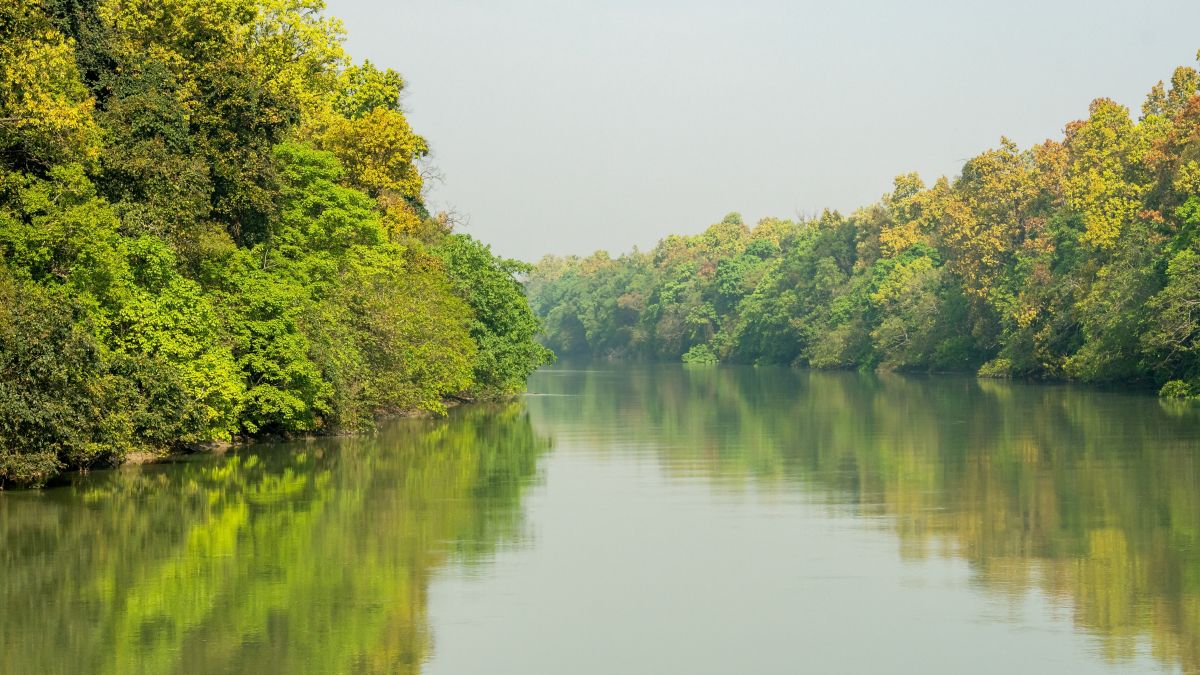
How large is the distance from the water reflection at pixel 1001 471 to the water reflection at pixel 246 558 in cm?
597

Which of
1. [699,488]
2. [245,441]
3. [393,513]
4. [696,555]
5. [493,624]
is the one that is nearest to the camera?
[493,624]

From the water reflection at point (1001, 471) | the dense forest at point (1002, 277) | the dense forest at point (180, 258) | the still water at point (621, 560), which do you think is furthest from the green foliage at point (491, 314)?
the dense forest at point (1002, 277)

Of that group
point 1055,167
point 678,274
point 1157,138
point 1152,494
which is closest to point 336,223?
point 1152,494

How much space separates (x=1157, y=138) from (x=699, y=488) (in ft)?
139

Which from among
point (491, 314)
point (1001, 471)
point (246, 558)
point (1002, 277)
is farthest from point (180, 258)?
point (1002, 277)

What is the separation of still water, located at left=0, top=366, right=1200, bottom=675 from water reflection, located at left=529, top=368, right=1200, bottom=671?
0.09 metres

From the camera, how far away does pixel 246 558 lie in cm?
1880

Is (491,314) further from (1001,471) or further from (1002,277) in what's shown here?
(1002,277)

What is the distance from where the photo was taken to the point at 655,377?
92312 millimetres

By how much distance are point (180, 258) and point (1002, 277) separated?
189ft

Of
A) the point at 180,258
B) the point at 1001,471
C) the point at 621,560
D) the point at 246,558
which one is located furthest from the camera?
the point at 180,258

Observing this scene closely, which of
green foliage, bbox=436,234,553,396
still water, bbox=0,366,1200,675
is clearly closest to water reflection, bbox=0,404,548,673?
still water, bbox=0,366,1200,675

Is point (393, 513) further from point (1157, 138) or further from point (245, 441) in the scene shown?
point (1157, 138)

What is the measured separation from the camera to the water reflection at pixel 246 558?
44.7ft
